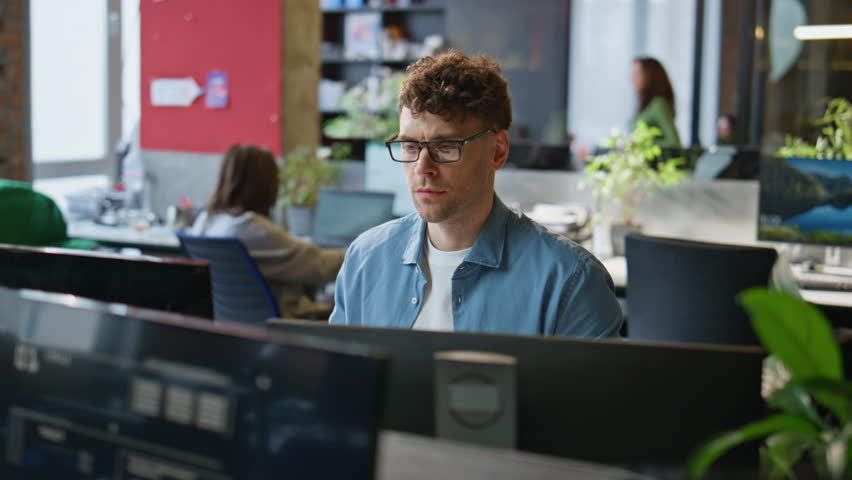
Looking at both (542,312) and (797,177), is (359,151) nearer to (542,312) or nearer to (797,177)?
(797,177)

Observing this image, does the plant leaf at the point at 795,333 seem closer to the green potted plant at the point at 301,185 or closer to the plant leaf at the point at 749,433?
the plant leaf at the point at 749,433

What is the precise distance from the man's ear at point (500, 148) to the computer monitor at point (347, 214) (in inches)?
106

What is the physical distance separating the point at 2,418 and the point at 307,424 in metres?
0.38

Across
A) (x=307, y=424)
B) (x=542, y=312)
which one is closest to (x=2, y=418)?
(x=307, y=424)

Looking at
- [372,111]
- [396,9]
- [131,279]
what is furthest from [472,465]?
[396,9]

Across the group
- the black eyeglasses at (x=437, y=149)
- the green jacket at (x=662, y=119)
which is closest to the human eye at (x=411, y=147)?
the black eyeglasses at (x=437, y=149)

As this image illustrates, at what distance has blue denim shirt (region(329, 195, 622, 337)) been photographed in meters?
1.71

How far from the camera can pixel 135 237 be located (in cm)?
Answer: 448

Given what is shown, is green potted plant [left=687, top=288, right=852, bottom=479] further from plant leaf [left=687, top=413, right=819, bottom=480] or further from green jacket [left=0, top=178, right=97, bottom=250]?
green jacket [left=0, top=178, right=97, bottom=250]

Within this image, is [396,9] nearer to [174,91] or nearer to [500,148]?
[174,91]

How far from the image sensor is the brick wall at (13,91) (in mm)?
4891

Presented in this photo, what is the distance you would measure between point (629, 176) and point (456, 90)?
274cm

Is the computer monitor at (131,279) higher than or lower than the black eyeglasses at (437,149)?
lower

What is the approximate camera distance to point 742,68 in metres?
7.53
